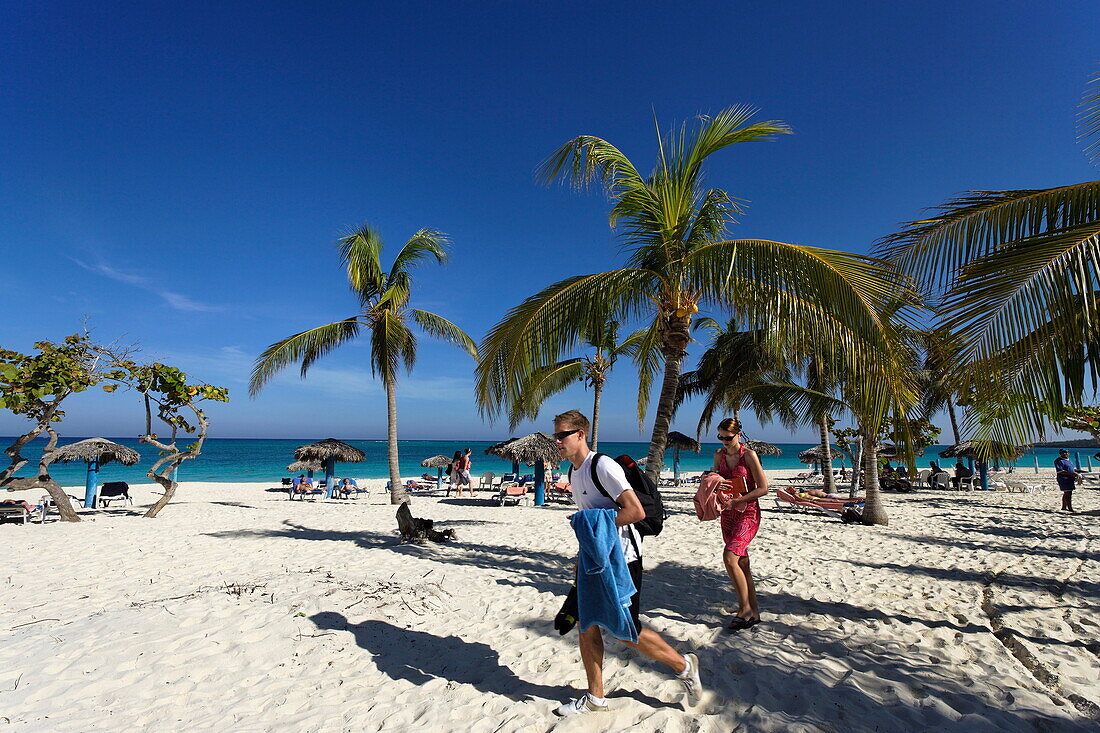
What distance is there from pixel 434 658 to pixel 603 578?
1.75 metres

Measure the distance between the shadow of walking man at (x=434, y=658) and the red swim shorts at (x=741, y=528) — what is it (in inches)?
61.4

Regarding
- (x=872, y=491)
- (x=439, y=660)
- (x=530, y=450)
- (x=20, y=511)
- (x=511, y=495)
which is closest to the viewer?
(x=439, y=660)

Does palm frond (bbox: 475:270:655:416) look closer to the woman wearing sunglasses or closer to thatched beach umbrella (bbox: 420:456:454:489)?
the woman wearing sunglasses

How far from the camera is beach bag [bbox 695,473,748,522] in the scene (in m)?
3.71

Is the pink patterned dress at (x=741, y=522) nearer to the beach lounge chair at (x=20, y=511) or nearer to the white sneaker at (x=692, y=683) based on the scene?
the white sneaker at (x=692, y=683)

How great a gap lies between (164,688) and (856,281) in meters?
5.54

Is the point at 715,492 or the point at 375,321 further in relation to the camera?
the point at 375,321

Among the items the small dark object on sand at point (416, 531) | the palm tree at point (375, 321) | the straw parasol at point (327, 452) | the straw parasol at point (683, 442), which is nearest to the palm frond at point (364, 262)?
the palm tree at point (375, 321)

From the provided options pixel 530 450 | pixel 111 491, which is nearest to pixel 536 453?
pixel 530 450

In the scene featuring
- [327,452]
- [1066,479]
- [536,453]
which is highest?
[536,453]

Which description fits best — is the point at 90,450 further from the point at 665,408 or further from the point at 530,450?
the point at 665,408

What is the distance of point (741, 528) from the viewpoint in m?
3.68

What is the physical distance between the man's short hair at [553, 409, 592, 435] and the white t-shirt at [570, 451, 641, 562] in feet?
0.59

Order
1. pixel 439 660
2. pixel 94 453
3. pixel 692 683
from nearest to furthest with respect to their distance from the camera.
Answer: pixel 692 683 → pixel 439 660 → pixel 94 453
